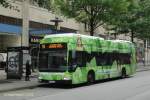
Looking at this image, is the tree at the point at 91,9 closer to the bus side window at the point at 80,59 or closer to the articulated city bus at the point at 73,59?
the articulated city bus at the point at 73,59

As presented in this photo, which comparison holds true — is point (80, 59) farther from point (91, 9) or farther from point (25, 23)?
point (25, 23)

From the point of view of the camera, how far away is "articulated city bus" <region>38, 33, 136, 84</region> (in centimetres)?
2320

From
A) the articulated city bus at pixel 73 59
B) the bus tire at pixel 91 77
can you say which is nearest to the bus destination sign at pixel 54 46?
the articulated city bus at pixel 73 59

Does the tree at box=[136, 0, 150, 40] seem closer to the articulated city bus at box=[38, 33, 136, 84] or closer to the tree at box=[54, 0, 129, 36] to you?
the tree at box=[54, 0, 129, 36]

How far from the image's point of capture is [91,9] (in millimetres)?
34500

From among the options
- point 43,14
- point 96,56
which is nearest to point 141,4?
point 43,14

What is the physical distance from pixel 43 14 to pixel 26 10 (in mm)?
3586

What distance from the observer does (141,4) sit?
47094 millimetres

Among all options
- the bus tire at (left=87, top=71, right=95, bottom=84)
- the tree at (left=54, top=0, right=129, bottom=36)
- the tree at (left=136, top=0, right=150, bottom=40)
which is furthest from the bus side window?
the tree at (left=136, top=0, right=150, bottom=40)

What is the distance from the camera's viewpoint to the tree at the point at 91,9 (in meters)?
34.2

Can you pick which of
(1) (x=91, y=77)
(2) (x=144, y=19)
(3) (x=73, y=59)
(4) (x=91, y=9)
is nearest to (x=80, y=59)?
(3) (x=73, y=59)

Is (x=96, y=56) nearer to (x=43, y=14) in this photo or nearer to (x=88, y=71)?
(x=88, y=71)

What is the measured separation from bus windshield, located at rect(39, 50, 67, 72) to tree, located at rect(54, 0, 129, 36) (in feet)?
35.8

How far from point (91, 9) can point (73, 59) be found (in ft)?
38.5
